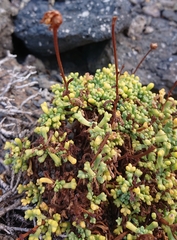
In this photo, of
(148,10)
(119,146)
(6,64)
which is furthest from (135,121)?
(148,10)

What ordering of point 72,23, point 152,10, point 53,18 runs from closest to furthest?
point 53,18, point 72,23, point 152,10

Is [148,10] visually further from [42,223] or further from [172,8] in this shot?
[42,223]

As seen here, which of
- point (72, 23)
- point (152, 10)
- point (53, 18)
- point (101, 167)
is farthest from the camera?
point (152, 10)

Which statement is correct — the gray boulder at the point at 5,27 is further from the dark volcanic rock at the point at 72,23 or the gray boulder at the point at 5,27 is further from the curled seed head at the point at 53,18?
the curled seed head at the point at 53,18

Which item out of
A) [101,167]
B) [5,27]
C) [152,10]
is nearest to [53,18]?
[101,167]

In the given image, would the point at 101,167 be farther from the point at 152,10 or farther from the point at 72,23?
the point at 152,10
